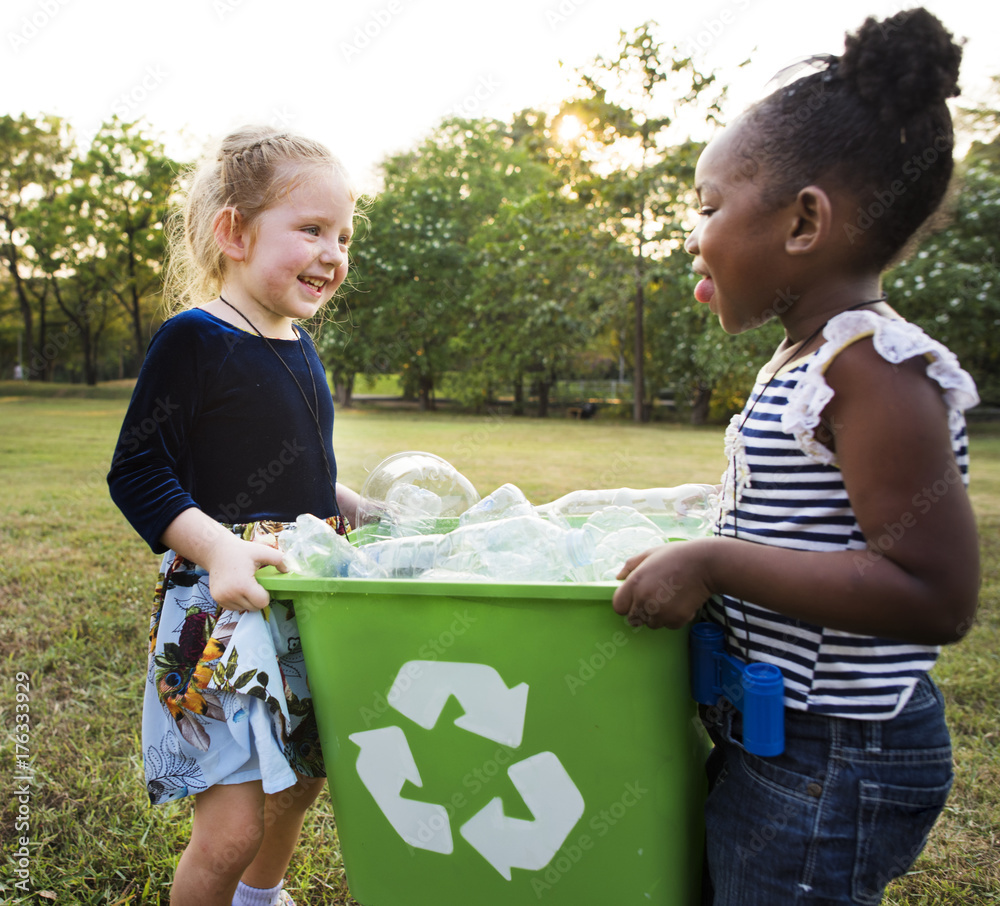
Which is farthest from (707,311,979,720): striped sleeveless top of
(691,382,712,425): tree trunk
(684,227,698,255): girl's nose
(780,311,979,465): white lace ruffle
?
(691,382,712,425): tree trunk

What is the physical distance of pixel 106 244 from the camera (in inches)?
1052

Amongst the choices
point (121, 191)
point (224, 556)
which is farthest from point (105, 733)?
point (121, 191)

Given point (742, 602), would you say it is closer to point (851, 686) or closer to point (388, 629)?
point (851, 686)

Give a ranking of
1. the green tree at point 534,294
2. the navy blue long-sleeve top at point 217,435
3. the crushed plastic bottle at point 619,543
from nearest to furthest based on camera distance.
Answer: the crushed plastic bottle at point 619,543, the navy blue long-sleeve top at point 217,435, the green tree at point 534,294

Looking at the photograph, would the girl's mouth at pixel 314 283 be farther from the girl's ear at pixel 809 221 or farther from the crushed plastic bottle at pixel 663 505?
the girl's ear at pixel 809 221

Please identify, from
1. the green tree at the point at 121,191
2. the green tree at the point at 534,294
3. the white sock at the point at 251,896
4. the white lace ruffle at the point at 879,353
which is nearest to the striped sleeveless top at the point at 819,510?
the white lace ruffle at the point at 879,353

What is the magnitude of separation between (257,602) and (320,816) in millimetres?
1146

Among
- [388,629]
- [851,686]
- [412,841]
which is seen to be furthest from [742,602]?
[412,841]

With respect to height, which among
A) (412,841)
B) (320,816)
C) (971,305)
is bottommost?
(320,816)

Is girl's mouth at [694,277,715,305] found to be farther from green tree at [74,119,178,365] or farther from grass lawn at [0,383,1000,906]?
green tree at [74,119,178,365]

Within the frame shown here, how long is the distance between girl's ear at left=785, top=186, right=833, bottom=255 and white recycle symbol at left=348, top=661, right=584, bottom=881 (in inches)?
27.7

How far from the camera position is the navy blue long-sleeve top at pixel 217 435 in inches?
52.8

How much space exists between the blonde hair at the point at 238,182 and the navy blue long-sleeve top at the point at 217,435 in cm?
24

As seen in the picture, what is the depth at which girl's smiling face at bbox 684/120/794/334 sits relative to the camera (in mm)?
1030
